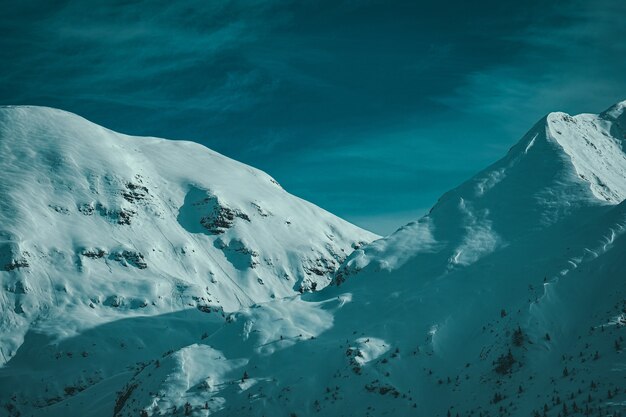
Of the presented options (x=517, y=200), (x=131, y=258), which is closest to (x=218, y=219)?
(x=131, y=258)

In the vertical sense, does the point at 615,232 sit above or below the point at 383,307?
above

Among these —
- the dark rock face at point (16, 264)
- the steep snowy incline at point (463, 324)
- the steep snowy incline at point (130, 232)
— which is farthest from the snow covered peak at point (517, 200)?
the dark rock face at point (16, 264)

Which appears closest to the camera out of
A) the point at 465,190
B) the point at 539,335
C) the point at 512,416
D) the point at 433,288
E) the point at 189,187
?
the point at 512,416

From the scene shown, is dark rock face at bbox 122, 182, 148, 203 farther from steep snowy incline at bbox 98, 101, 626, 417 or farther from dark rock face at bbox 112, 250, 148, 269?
steep snowy incline at bbox 98, 101, 626, 417

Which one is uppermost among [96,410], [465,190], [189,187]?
[189,187]

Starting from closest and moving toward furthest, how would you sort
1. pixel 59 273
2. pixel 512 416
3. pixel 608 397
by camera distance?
pixel 608 397 → pixel 512 416 → pixel 59 273

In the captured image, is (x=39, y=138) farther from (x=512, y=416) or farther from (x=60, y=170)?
(x=512, y=416)

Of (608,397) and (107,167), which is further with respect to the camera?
(107,167)

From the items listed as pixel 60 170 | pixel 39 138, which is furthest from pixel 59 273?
pixel 39 138
